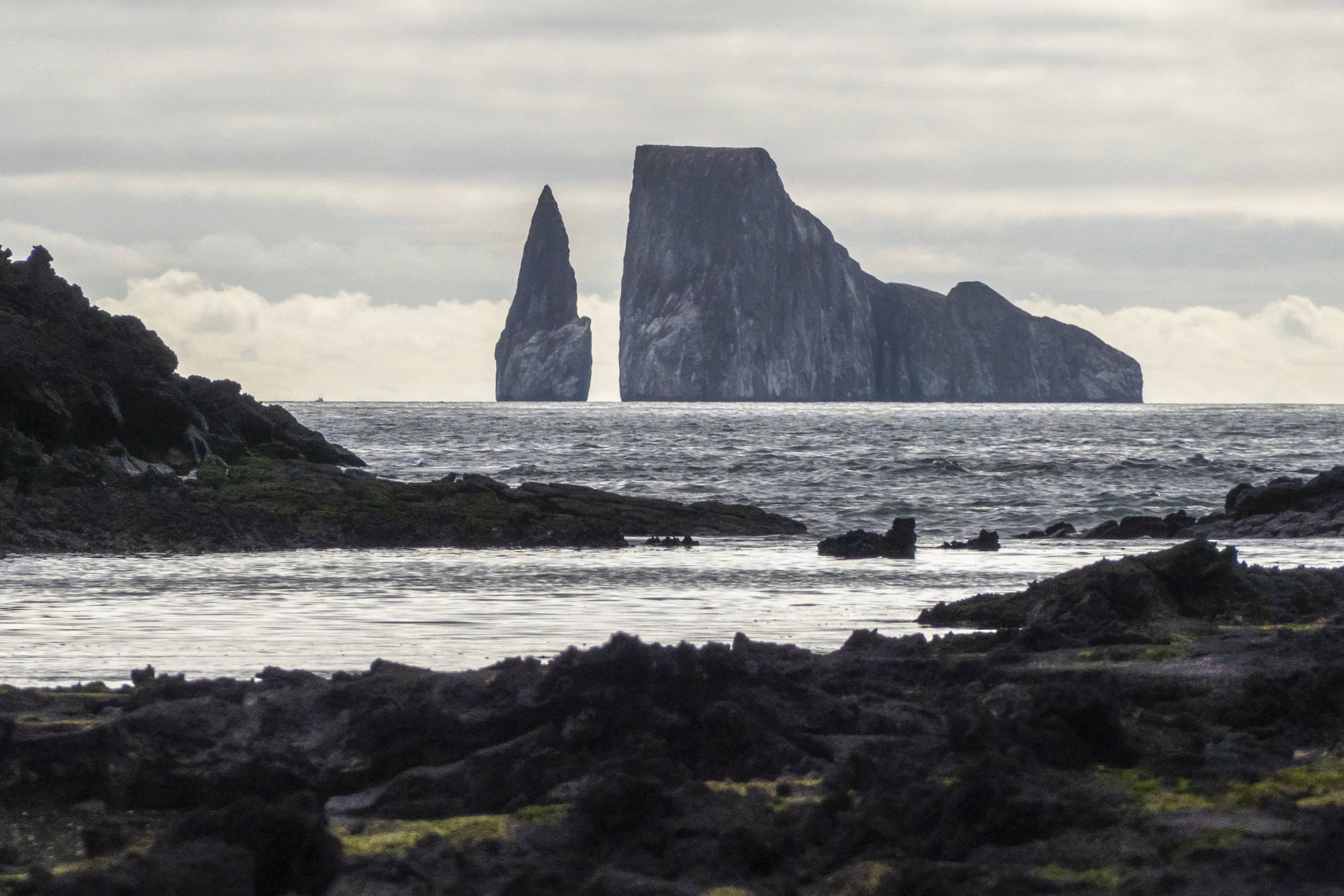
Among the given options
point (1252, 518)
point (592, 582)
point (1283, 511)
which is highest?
point (1283, 511)

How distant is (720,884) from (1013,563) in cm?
1663

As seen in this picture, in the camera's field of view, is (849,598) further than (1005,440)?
No

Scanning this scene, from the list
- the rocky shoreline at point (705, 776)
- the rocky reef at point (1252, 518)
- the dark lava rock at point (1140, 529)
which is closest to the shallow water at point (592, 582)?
the dark lava rock at point (1140, 529)

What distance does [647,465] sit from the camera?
50781 millimetres

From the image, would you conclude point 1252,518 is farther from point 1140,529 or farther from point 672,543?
point 672,543

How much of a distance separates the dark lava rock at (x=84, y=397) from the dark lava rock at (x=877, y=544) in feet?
37.5

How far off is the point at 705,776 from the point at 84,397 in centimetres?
2411

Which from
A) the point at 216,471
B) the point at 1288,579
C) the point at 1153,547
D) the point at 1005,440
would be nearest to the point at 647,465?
the point at 216,471

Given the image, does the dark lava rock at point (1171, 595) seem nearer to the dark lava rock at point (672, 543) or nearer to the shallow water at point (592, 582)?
the shallow water at point (592, 582)

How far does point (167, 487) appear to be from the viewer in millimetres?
23312

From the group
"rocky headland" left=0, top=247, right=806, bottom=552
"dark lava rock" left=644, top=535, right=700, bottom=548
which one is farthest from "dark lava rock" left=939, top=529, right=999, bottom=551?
"dark lava rock" left=644, top=535, right=700, bottom=548

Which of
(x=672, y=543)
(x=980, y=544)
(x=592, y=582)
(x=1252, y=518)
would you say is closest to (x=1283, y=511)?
(x=1252, y=518)

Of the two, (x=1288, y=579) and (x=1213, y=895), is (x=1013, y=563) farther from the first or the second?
(x=1213, y=895)

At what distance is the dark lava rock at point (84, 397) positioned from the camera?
25344 millimetres
